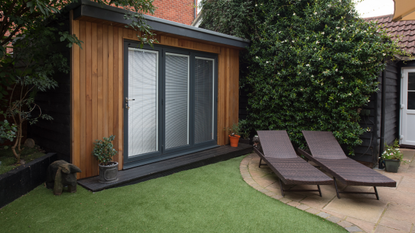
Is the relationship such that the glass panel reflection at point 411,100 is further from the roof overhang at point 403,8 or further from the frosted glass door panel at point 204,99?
the frosted glass door panel at point 204,99

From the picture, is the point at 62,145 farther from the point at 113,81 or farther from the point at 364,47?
the point at 364,47

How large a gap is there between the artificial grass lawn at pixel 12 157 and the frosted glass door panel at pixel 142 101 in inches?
57.3

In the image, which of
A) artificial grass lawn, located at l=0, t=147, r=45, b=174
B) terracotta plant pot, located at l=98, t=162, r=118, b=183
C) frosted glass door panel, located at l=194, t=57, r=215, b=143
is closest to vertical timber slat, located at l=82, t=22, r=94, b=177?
terracotta plant pot, located at l=98, t=162, r=118, b=183

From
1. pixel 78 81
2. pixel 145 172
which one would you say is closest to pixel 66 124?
pixel 78 81

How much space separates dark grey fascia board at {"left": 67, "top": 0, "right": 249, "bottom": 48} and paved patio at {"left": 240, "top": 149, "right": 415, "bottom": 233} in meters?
2.80

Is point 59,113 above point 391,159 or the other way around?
above

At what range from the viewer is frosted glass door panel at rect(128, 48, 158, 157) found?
4.50m

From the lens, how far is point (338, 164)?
13.5 feet

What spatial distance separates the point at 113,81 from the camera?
13.8ft

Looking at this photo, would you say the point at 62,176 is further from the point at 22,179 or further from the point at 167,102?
the point at 167,102

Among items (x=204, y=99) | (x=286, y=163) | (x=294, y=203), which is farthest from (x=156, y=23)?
(x=294, y=203)

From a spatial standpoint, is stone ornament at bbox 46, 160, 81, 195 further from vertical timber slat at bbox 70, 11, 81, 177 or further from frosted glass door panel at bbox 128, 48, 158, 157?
frosted glass door panel at bbox 128, 48, 158, 157

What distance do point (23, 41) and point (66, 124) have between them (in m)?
1.42

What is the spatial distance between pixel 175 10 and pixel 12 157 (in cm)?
969
